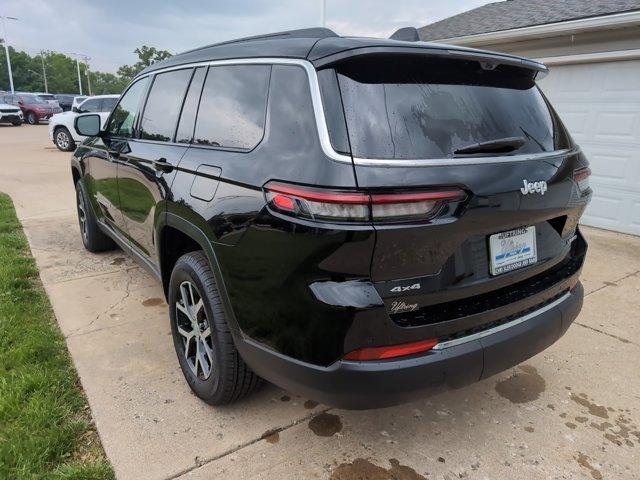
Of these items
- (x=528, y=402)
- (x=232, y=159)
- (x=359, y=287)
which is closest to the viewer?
(x=359, y=287)

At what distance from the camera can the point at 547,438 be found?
2.36 meters

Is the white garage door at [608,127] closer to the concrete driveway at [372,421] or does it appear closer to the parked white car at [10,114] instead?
the concrete driveway at [372,421]

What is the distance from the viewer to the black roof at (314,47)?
A: 186 centimetres

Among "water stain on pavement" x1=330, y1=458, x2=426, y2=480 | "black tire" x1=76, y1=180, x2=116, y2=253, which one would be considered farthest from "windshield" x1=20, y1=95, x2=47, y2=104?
"water stain on pavement" x1=330, y1=458, x2=426, y2=480

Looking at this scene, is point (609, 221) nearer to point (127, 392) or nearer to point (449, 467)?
point (449, 467)

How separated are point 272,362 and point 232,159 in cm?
90

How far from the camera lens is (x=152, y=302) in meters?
3.86

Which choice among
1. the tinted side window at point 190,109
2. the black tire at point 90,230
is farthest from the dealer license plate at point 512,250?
the black tire at point 90,230

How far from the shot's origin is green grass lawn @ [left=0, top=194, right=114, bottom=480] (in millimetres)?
2090

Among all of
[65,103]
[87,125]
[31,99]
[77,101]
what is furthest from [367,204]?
[65,103]

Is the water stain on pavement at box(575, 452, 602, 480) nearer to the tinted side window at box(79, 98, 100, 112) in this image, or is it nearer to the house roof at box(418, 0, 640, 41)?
the house roof at box(418, 0, 640, 41)

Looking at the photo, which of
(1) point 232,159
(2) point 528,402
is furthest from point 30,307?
(2) point 528,402

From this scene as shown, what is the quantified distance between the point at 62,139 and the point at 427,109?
16.2 m

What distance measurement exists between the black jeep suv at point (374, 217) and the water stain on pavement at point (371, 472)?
48 cm
